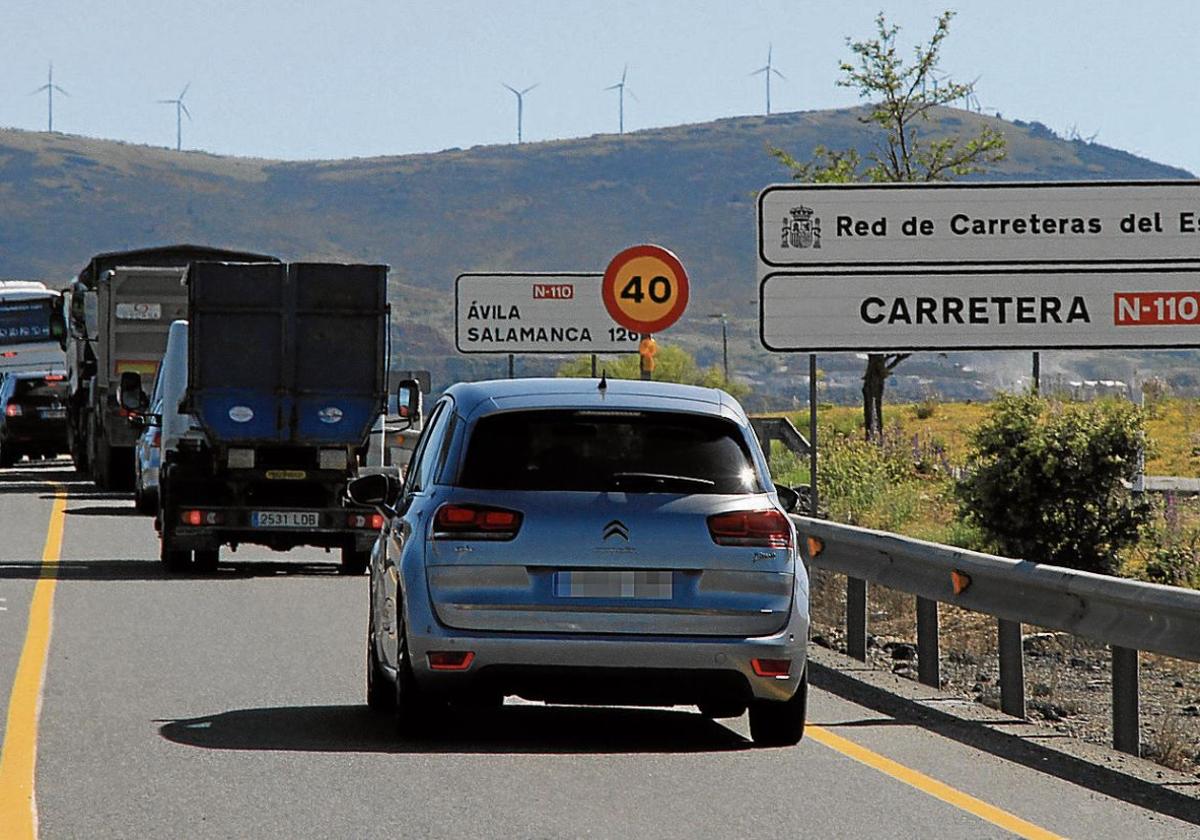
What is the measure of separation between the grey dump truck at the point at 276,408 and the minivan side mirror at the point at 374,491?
933 cm

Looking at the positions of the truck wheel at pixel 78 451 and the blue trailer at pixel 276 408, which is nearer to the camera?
the blue trailer at pixel 276 408

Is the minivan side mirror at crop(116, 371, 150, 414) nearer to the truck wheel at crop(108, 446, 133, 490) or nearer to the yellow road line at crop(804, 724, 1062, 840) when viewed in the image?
the truck wheel at crop(108, 446, 133, 490)

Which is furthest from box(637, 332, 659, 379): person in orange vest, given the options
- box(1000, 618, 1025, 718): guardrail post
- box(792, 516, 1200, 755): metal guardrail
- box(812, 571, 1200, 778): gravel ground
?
box(1000, 618, 1025, 718): guardrail post

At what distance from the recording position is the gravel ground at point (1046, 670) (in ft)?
38.3

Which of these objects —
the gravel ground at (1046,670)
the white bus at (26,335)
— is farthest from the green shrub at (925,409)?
the gravel ground at (1046,670)

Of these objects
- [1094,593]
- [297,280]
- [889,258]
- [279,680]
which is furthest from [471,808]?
[297,280]

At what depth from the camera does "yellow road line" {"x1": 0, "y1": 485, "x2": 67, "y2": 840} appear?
27.1 ft

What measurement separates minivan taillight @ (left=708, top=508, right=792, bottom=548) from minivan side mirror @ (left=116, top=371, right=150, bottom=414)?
1412 centimetres

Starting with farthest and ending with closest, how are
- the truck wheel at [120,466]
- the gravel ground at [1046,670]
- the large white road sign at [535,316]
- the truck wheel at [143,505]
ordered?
the truck wheel at [120,466]
the truck wheel at [143,505]
the large white road sign at [535,316]
the gravel ground at [1046,670]

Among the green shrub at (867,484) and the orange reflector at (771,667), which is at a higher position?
the green shrub at (867,484)

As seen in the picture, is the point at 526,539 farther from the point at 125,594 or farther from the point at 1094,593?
the point at 125,594

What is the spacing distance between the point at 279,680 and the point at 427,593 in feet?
9.01

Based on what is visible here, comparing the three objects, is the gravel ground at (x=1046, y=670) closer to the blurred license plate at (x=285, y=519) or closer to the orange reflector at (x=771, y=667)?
the orange reflector at (x=771, y=667)

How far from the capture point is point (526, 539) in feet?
32.9
